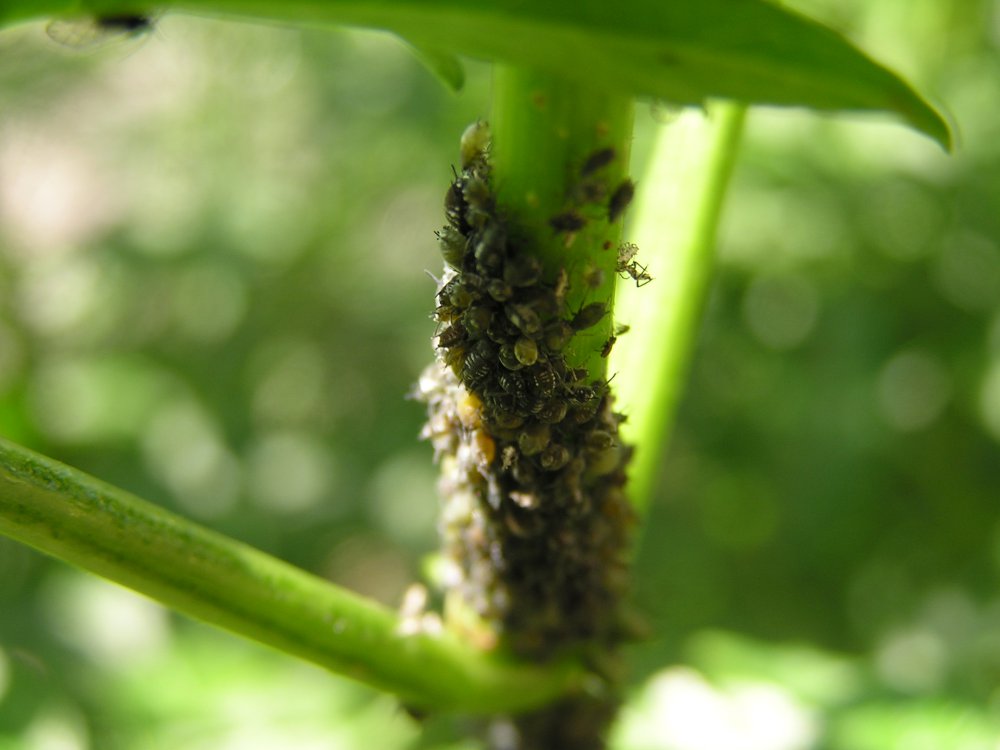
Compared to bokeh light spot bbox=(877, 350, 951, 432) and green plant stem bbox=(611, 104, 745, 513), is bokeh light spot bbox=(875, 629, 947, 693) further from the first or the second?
green plant stem bbox=(611, 104, 745, 513)

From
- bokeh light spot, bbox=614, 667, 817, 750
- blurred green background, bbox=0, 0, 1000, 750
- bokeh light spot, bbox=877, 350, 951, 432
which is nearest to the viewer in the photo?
bokeh light spot, bbox=614, 667, 817, 750

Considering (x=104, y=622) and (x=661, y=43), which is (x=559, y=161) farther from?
(x=104, y=622)

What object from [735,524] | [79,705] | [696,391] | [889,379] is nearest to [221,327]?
[79,705]

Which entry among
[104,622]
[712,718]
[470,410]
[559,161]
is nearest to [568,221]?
[559,161]

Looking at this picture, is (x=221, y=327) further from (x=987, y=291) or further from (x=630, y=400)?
(x=987, y=291)

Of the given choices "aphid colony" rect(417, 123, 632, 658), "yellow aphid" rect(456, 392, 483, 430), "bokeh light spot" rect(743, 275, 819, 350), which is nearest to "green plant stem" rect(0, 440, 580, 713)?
"aphid colony" rect(417, 123, 632, 658)

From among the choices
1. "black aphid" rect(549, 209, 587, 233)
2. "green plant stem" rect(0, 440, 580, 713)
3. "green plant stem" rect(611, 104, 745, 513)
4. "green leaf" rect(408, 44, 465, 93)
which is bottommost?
"green plant stem" rect(0, 440, 580, 713)
